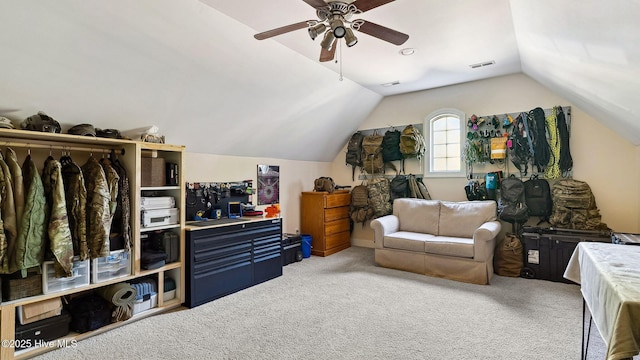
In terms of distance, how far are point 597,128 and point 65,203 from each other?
617 cm

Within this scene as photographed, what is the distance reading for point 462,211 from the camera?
15.4 feet

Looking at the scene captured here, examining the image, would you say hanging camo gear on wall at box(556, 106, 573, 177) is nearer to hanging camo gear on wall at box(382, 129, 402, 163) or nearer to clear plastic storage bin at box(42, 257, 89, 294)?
hanging camo gear on wall at box(382, 129, 402, 163)

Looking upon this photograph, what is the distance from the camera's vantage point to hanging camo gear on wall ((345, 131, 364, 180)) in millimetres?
6055

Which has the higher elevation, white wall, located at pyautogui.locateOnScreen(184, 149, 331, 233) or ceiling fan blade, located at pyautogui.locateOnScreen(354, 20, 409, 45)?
ceiling fan blade, located at pyautogui.locateOnScreen(354, 20, 409, 45)

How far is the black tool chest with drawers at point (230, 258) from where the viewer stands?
11.0 ft

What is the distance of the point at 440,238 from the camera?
448cm

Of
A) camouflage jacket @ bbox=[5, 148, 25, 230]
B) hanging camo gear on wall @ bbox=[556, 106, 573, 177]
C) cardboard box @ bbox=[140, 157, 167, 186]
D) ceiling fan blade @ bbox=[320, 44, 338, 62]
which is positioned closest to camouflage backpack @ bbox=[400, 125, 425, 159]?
hanging camo gear on wall @ bbox=[556, 106, 573, 177]

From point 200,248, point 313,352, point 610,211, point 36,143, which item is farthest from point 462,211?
point 36,143

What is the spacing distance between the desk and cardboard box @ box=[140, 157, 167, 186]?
3574 mm

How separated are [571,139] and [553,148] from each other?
0.83 feet

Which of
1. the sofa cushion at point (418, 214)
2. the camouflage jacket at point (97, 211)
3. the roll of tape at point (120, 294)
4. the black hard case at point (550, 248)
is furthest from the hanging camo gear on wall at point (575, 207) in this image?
the camouflage jacket at point (97, 211)

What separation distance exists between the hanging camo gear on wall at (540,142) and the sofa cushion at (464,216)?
844 millimetres

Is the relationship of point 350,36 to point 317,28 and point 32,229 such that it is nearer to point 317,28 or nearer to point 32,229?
point 317,28

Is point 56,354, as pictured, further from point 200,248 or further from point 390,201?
point 390,201
